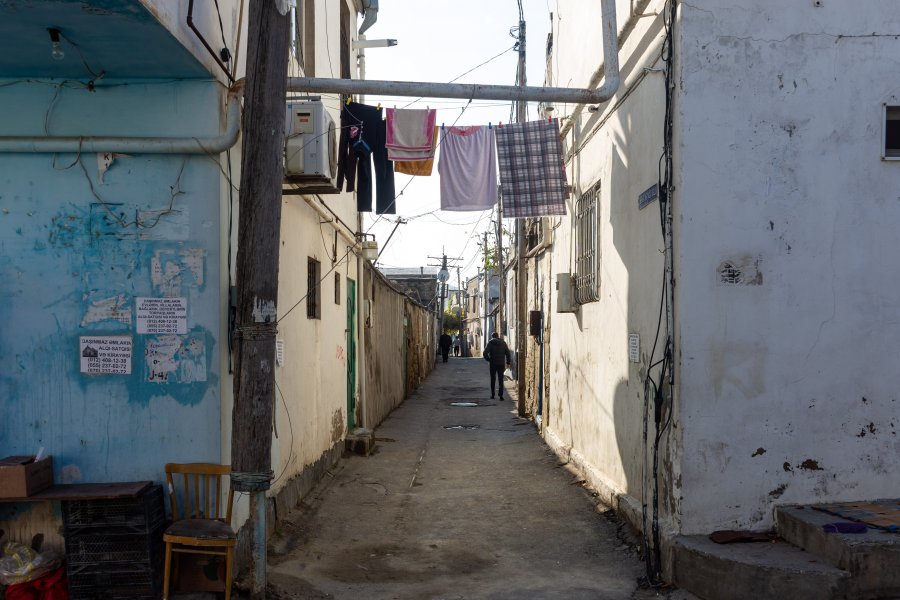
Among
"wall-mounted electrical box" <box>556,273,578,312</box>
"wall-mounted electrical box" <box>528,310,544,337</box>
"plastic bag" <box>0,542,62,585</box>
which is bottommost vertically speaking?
"plastic bag" <box>0,542,62,585</box>

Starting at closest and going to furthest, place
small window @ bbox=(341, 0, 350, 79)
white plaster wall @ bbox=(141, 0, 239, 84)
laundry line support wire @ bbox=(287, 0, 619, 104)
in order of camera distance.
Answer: white plaster wall @ bbox=(141, 0, 239, 84) < laundry line support wire @ bbox=(287, 0, 619, 104) < small window @ bbox=(341, 0, 350, 79)

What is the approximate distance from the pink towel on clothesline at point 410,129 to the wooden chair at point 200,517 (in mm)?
4088

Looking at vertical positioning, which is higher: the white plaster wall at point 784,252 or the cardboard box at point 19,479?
the white plaster wall at point 784,252

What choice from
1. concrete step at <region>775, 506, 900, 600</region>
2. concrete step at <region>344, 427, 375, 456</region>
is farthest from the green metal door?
concrete step at <region>775, 506, 900, 600</region>

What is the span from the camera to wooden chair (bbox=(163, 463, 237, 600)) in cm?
493

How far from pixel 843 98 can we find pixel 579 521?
4367 millimetres

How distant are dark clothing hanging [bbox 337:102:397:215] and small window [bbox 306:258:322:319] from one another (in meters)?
0.97

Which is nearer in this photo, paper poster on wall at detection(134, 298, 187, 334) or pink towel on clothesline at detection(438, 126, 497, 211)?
paper poster on wall at detection(134, 298, 187, 334)

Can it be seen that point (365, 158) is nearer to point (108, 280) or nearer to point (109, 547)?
point (108, 280)

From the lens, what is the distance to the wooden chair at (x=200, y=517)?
4.93 metres

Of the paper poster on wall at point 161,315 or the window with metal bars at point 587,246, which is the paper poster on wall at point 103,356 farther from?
the window with metal bars at point 587,246

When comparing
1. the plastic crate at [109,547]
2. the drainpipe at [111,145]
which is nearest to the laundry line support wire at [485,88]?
the drainpipe at [111,145]

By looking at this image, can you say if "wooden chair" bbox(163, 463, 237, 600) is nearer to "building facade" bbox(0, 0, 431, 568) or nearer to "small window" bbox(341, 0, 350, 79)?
"building facade" bbox(0, 0, 431, 568)

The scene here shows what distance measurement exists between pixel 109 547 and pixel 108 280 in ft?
6.03
